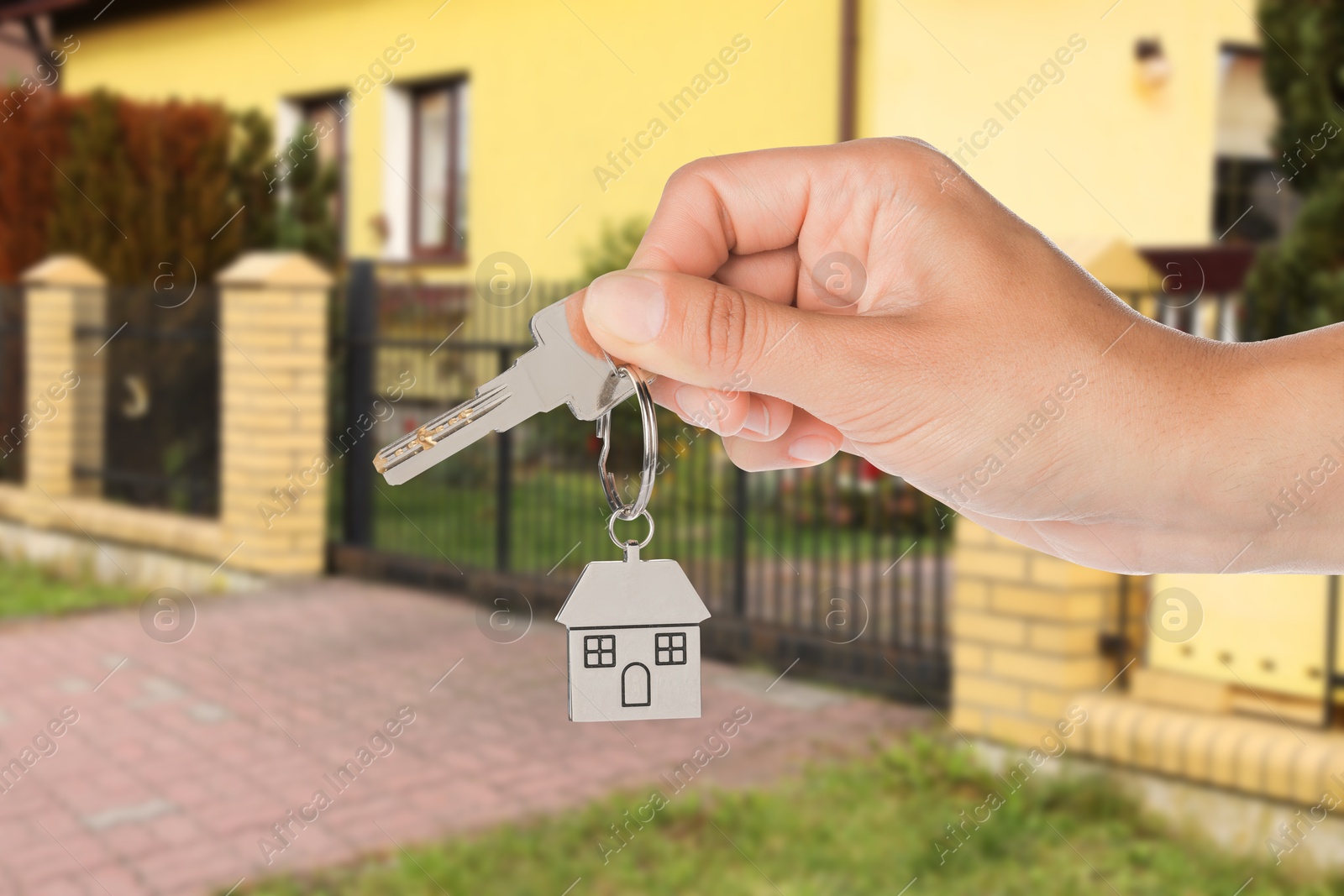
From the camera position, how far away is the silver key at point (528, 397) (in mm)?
1265

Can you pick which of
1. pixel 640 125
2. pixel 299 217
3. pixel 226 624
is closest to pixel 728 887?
pixel 226 624

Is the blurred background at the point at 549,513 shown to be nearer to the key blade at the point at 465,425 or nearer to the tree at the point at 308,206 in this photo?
the tree at the point at 308,206

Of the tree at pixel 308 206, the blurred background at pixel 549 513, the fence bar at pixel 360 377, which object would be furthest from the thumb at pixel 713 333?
the tree at pixel 308 206

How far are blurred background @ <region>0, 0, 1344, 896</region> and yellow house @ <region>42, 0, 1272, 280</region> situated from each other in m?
0.03

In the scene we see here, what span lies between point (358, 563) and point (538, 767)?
368cm

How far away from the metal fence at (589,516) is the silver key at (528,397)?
12.3 feet

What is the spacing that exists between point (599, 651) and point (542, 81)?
10349mm

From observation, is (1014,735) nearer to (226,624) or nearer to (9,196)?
(226,624)

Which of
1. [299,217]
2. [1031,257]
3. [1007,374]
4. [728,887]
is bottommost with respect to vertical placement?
[728,887]

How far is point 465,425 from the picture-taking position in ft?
4.17

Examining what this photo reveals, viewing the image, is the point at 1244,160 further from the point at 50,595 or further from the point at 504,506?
the point at 50,595

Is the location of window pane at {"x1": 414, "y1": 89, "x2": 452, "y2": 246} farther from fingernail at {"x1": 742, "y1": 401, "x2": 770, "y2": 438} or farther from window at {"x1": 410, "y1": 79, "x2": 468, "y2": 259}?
fingernail at {"x1": 742, "y1": 401, "x2": 770, "y2": 438}

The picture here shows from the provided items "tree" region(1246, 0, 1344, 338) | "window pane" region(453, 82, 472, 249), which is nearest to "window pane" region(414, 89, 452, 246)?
"window pane" region(453, 82, 472, 249)

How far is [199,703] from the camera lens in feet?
18.2
